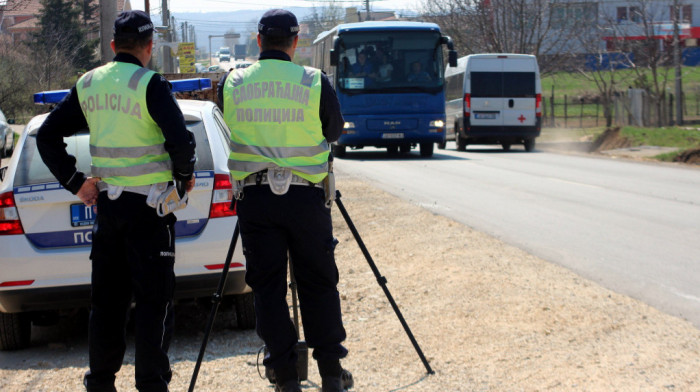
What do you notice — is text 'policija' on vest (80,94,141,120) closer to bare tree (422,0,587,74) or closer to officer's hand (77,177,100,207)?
officer's hand (77,177,100,207)

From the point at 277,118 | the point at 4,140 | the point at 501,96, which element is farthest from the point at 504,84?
the point at 277,118

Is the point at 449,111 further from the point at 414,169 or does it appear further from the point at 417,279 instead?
the point at 417,279

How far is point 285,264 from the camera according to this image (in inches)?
167

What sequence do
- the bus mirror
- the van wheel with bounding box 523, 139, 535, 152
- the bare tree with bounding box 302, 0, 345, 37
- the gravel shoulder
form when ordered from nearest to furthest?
1. the gravel shoulder
2. the bus mirror
3. the van wheel with bounding box 523, 139, 535, 152
4. the bare tree with bounding box 302, 0, 345, 37

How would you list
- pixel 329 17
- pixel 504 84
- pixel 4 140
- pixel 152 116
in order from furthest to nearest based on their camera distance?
pixel 329 17
pixel 504 84
pixel 4 140
pixel 152 116

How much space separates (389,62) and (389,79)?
450mm

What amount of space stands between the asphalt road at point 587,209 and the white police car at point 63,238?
334 cm

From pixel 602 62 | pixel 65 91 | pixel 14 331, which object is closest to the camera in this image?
pixel 65 91

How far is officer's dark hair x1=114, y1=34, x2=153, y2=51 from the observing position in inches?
164

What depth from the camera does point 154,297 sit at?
4129 mm

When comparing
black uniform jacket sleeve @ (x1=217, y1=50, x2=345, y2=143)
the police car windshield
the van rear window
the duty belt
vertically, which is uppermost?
the van rear window

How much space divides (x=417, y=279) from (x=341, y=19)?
100877mm

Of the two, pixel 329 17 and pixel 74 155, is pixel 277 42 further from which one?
pixel 329 17

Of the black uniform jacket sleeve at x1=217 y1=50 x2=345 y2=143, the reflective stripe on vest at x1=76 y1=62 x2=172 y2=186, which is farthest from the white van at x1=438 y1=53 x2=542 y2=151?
the reflective stripe on vest at x1=76 y1=62 x2=172 y2=186
